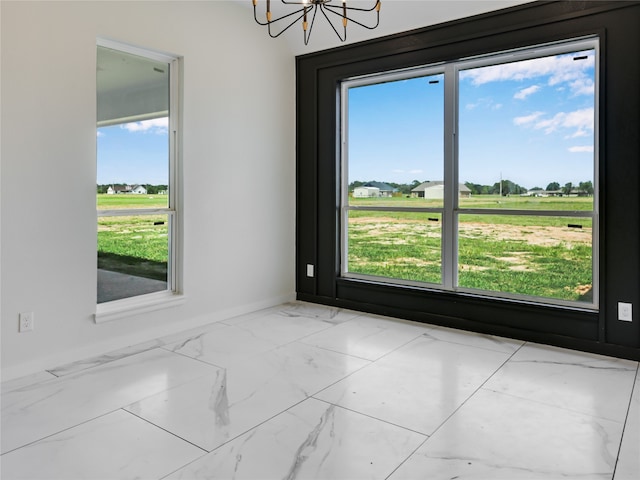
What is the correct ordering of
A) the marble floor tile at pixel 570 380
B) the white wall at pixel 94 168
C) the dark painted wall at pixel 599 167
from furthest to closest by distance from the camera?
the dark painted wall at pixel 599 167, the white wall at pixel 94 168, the marble floor tile at pixel 570 380

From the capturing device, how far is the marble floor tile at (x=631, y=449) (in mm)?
Result: 1871

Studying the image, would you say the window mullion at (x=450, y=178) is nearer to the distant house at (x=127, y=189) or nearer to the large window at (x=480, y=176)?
the large window at (x=480, y=176)

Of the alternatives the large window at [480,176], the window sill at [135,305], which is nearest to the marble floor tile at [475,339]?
the large window at [480,176]

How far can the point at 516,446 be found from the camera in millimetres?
2072

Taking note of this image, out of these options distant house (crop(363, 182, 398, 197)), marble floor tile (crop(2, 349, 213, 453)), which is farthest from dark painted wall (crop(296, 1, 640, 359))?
marble floor tile (crop(2, 349, 213, 453))

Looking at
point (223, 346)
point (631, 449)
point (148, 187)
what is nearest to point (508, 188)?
point (631, 449)

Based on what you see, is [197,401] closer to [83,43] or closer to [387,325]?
[387,325]

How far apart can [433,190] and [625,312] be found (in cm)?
172

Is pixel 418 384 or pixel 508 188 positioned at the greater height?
pixel 508 188

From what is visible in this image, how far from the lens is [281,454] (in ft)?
6.57

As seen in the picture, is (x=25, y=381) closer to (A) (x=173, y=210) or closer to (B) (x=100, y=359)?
(B) (x=100, y=359)

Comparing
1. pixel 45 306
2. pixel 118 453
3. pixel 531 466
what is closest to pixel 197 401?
pixel 118 453

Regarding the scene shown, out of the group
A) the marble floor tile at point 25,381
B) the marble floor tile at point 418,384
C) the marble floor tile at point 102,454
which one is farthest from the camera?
the marble floor tile at point 25,381

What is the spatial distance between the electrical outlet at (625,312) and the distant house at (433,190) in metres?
1.38
